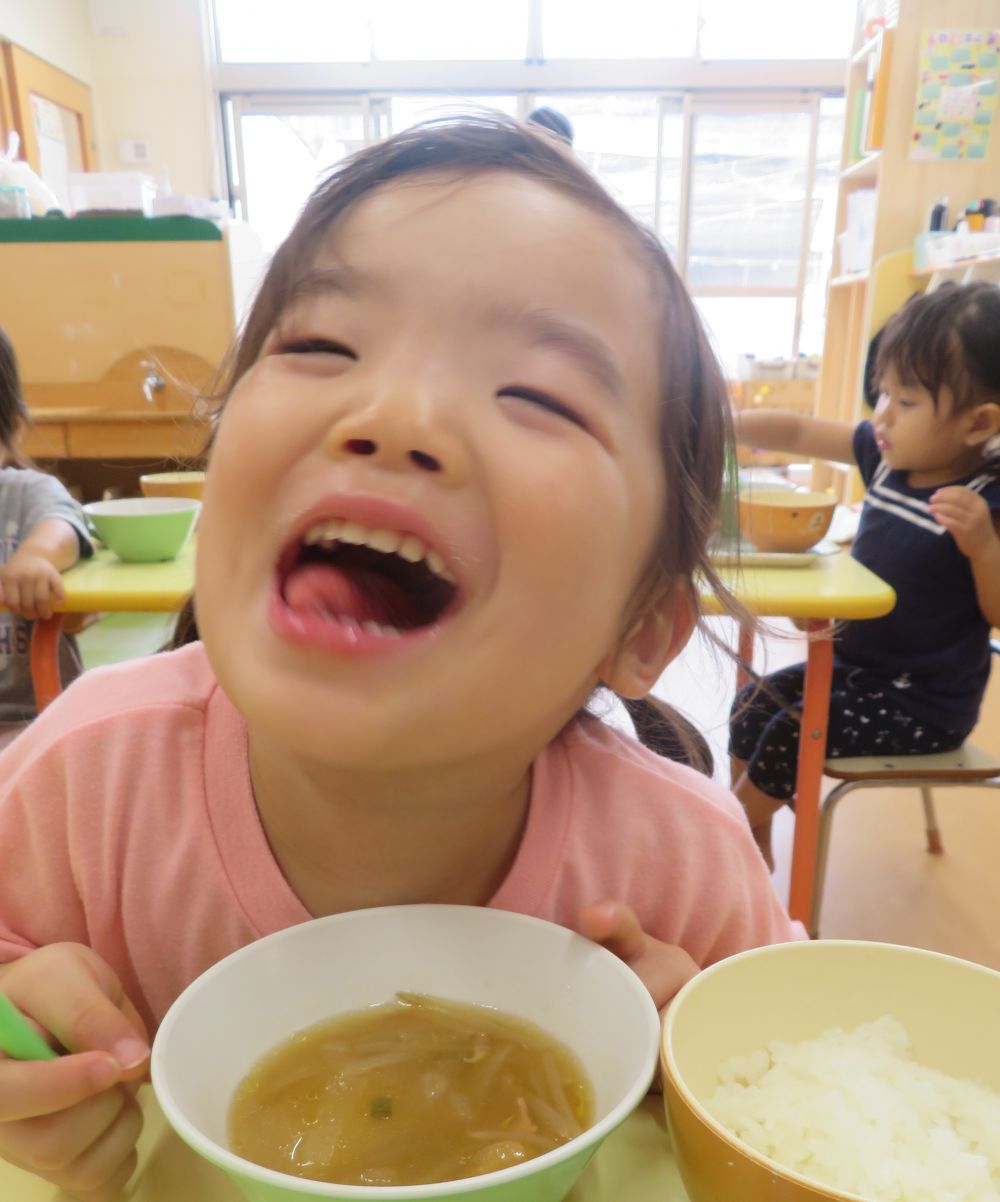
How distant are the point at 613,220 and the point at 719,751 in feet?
6.93

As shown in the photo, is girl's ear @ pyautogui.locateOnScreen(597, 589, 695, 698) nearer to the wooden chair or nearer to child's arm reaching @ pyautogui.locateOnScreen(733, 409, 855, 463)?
the wooden chair

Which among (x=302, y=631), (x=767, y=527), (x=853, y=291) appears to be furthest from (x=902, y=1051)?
(x=853, y=291)

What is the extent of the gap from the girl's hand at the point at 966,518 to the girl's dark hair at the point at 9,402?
6.16 feet

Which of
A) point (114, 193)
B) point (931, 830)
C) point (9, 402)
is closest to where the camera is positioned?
point (9, 402)

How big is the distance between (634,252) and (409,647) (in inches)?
12.5

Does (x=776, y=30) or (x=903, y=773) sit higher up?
(x=776, y=30)

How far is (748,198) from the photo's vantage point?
23.9 feet

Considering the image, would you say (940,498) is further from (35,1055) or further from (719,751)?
(35,1055)

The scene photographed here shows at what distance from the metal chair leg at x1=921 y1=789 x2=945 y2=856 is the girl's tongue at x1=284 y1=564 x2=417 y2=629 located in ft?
6.19

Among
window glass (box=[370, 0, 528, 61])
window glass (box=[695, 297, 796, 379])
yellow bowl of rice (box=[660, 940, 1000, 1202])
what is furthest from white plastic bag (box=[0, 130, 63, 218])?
window glass (box=[695, 297, 796, 379])

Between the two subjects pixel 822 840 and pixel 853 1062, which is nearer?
pixel 853 1062

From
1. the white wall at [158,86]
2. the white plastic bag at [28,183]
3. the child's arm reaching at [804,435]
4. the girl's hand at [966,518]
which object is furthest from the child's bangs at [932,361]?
the white wall at [158,86]

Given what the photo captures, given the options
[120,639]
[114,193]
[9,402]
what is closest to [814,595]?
[9,402]

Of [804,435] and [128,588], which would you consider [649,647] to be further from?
[804,435]
